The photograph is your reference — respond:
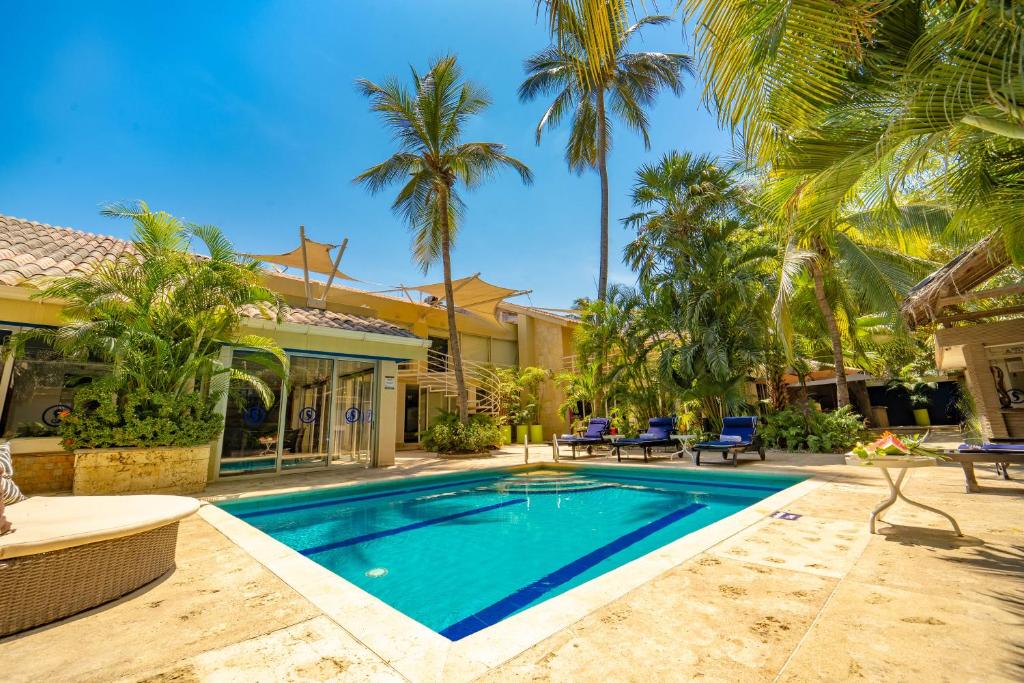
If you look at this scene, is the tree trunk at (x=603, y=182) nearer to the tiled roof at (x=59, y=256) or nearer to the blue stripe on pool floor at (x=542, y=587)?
the tiled roof at (x=59, y=256)

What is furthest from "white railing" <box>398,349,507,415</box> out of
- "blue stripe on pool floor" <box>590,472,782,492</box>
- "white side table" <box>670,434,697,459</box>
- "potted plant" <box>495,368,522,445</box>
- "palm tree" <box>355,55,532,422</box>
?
"white side table" <box>670,434,697,459</box>

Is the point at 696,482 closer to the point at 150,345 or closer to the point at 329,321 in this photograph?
the point at 329,321

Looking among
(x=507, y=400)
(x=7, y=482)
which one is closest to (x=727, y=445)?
(x=7, y=482)

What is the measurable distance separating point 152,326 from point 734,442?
443 inches

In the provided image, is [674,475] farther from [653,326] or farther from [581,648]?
[581,648]

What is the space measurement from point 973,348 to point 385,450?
1358 cm

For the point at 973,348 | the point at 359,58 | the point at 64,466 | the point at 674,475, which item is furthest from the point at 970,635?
the point at 359,58

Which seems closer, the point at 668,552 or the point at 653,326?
the point at 668,552

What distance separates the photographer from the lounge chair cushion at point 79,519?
2354 millimetres

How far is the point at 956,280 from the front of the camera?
25.6 ft

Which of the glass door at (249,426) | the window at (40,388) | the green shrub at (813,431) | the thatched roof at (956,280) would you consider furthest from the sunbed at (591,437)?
the window at (40,388)

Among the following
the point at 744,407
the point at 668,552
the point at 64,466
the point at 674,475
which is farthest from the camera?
the point at 744,407

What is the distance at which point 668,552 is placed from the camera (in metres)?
3.31

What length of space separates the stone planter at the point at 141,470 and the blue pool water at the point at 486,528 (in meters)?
1.48
